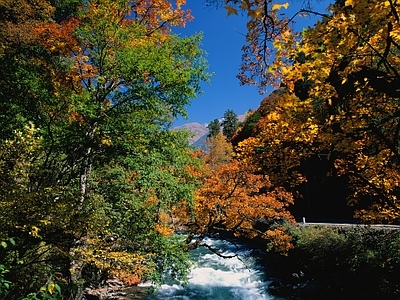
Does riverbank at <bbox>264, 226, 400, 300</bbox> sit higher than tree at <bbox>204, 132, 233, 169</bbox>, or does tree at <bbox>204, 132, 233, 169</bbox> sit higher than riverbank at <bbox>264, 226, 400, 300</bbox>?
tree at <bbox>204, 132, 233, 169</bbox>

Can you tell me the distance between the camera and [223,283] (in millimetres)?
15953

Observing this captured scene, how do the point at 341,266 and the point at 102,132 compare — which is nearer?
Result: the point at 102,132

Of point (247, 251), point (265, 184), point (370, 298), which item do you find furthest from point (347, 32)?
point (247, 251)

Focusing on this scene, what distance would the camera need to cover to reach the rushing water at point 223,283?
14257mm

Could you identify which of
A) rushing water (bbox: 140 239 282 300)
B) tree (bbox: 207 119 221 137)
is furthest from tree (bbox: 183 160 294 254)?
tree (bbox: 207 119 221 137)

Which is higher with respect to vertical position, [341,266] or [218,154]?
[218,154]

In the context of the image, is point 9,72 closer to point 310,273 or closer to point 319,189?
point 310,273

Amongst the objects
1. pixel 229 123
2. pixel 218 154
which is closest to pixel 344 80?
pixel 218 154

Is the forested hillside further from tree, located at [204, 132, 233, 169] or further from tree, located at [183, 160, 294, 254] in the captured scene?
tree, located at [204, 132, 233, 169]

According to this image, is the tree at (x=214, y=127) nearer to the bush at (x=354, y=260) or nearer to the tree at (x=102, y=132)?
the bush at (x=354, y=260)

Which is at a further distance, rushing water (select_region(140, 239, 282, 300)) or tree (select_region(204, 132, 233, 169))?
tree (select_region(204, 132, 233, 169))

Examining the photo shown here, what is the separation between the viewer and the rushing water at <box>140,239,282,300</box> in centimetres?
1426

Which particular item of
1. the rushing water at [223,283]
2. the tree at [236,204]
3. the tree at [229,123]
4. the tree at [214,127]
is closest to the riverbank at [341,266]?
the rushing water at [223,283]

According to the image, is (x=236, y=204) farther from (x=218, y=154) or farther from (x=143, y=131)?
(x=218, y=154)
